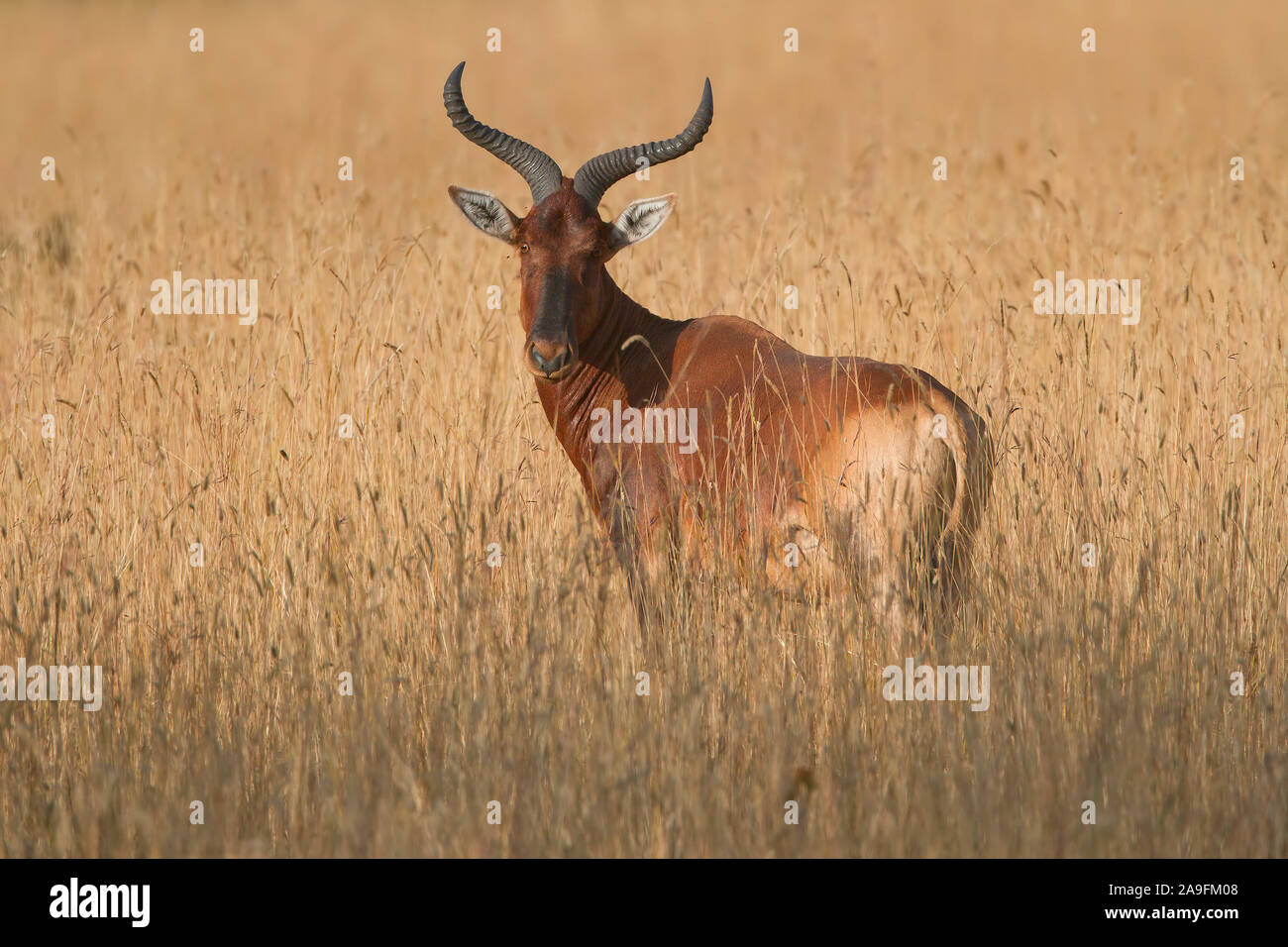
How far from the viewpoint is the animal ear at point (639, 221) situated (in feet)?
24.2

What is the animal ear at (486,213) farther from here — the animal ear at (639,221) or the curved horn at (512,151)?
the animal ear at (639,221)

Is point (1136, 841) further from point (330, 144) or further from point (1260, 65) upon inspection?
point (1260, 65)

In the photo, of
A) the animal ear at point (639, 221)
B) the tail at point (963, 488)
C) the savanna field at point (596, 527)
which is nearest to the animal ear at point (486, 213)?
the animal ear at point (639, 221)

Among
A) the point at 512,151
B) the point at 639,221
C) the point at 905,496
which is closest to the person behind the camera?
the point at 905,496

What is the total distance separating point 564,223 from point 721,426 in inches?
53.8

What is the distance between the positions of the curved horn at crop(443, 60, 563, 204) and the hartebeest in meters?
0.01

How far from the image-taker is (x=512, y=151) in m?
7.40

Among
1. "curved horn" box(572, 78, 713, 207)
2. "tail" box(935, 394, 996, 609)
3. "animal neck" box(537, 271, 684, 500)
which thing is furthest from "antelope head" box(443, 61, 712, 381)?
"tail" box(935, 394, 996, 609)

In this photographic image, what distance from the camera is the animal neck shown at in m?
7.50

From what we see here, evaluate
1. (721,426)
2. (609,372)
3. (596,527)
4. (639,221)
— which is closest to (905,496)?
(721,426)

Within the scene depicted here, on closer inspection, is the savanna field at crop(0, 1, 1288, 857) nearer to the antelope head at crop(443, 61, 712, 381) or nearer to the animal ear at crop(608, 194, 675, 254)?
the antelope head at crop(443, 61, 712, 381)

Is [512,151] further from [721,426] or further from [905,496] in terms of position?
[905,496]

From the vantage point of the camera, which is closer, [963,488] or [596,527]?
[963,488]

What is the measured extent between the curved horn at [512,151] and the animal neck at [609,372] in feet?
1.86
